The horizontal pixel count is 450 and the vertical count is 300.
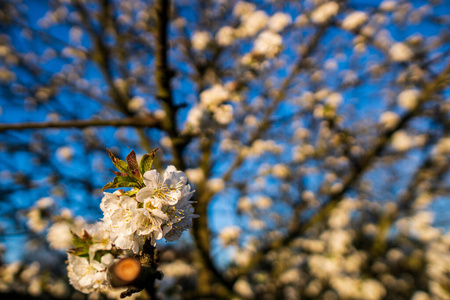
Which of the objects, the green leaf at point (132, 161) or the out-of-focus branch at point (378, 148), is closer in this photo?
the green leaf at point (132, 161)

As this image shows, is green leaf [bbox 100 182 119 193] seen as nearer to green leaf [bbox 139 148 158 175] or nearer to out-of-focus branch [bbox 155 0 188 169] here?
green leaf [bbox 139 148 158 175]

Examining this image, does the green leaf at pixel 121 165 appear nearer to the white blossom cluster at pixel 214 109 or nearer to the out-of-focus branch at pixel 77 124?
the out-of-focus branch at pixel 77 124

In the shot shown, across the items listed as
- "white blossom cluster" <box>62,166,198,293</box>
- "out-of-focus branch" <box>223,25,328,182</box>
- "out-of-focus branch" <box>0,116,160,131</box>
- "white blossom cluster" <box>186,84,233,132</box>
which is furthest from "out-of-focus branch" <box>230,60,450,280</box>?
"white blossom cluster" <box>62,166,198,293</box>

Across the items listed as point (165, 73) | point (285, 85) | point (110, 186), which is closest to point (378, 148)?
point (285, 85)

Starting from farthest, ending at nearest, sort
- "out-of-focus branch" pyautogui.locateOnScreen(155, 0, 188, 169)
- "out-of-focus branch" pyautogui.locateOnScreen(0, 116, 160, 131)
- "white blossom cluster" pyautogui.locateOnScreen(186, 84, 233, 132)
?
"white blossom cluster" pyautogui.locateOnScreen(186, 84, 233, 132), "out-of-focus branch" pyautogui.locateOnScreen(155, 0, 188, 169), "out-of-focus branch" pyautogui.locateOnScreen(0, 116, 160, 131)

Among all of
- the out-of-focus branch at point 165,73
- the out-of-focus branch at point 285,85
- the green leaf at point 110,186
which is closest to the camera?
the green leaf at point 110,186

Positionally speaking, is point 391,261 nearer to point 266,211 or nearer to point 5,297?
point 266,211

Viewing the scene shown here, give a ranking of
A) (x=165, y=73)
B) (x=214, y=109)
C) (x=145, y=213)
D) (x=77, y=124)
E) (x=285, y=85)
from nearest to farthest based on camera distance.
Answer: (x=145, y=213) → (x=77, y=124) → (x=165, y=73) → (x=214, y=109) → (x=285, y=85)

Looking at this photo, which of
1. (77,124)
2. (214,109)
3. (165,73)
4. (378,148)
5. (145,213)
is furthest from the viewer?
(378,148)

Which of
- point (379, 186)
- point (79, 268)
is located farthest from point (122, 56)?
point (379, 186)

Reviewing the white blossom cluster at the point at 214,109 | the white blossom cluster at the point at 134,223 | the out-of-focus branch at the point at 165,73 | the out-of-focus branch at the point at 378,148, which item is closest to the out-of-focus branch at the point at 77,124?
the out-of-focus branch at the point at 165,73

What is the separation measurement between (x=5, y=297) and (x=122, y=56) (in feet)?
12.4

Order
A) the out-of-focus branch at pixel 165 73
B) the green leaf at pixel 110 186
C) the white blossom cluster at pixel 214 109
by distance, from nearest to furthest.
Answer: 1. the green leaf at pixel 110 186
2. the out-of-focus branch at pixel 165 73
3. the white blossom cluster at pixel 214 109

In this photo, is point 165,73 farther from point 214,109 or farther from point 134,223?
point 134,223
